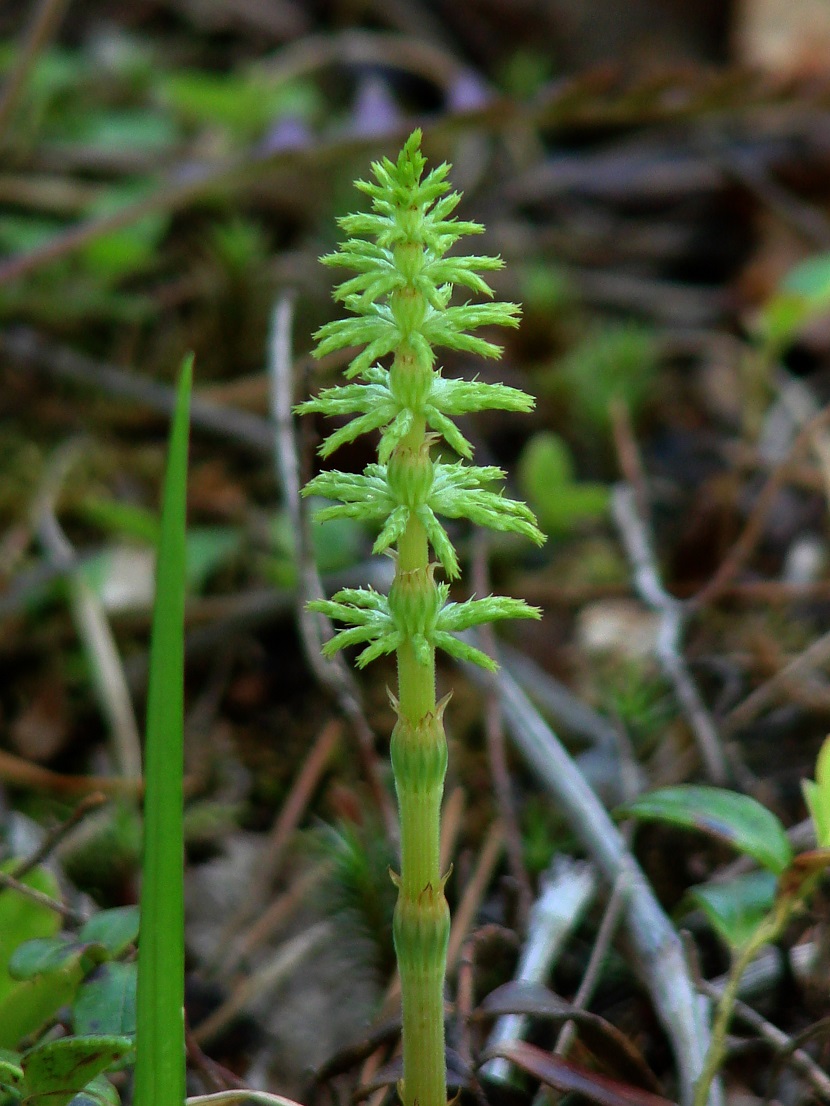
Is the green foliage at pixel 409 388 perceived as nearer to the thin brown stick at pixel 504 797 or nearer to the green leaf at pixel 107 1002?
the green leaf at pixel 107 1002

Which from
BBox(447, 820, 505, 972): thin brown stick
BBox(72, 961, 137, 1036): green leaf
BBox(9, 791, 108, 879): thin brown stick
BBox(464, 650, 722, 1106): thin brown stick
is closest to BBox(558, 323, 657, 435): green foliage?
BBox(464, 650, 722, 1106): thin brown stick

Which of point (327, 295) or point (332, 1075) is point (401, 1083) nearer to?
point (332, 1075)

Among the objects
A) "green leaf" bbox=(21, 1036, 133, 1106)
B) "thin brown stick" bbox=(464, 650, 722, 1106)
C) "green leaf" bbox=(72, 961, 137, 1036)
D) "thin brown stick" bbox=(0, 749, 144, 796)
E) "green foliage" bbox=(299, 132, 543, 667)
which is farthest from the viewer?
"thin brown stick" bbox=(0, 749, 144, 796)

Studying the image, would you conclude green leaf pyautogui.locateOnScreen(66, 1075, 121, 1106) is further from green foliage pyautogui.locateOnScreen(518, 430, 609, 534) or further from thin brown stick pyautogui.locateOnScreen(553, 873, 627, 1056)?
green foliage pyautogui.locateOnScreen(518, 430, 609, 534)

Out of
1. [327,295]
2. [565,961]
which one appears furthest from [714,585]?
[327,295]

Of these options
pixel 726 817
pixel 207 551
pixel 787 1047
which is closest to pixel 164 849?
pixel 726 817

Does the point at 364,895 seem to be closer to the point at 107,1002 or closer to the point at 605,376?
the point at 107,1002
